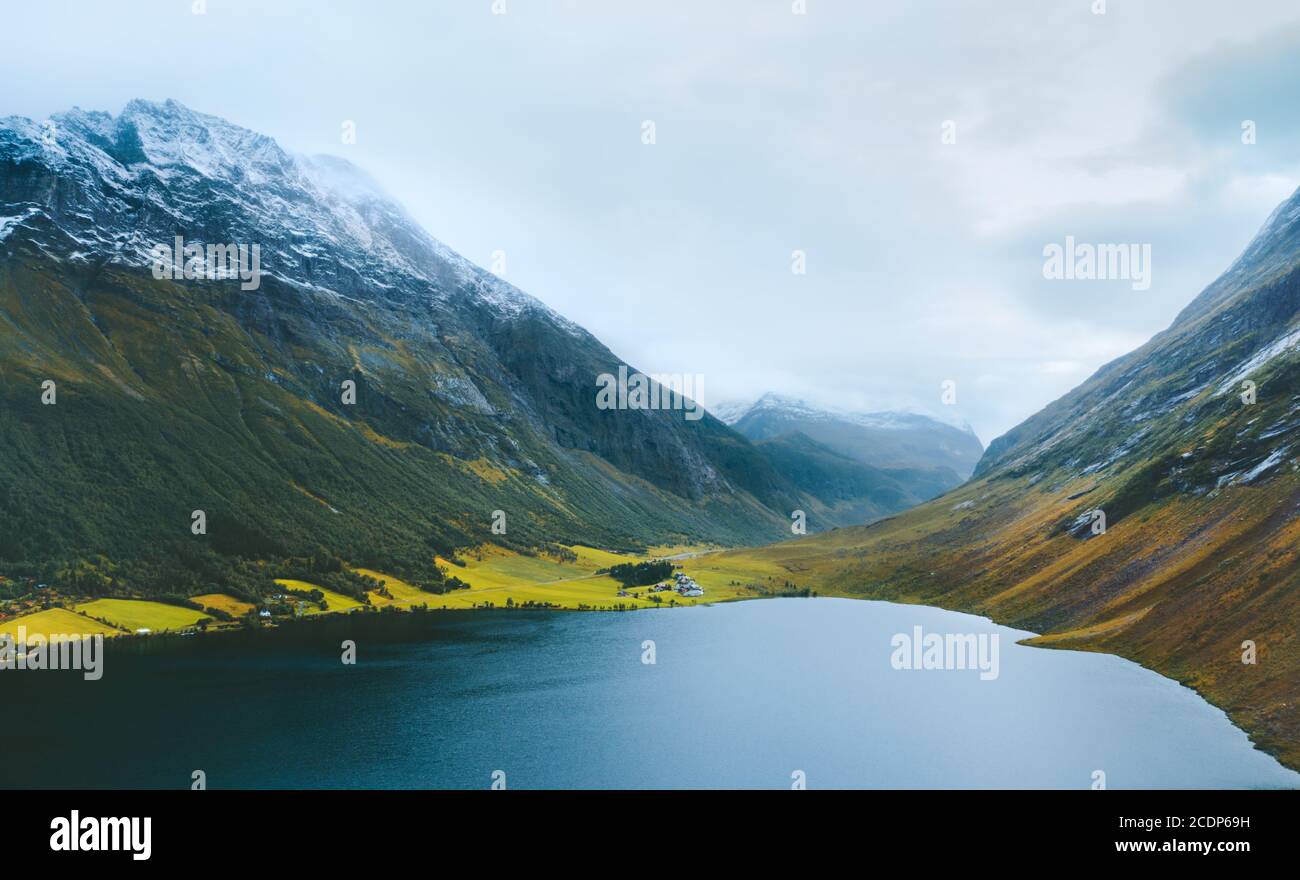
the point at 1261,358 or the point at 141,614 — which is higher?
the point at 1261,358

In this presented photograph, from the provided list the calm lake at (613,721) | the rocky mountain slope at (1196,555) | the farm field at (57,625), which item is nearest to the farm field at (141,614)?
the farm field at (57,625)

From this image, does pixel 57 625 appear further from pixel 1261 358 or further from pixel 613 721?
pixel 1261 358

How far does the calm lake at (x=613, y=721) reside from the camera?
72.1 m

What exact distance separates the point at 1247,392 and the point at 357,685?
171 meters

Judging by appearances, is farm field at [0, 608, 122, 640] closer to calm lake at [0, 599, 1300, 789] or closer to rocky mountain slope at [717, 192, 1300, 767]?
calm lake at [0, 599, 1300, 789]

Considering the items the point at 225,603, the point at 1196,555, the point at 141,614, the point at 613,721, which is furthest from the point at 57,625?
the point at 1196,555

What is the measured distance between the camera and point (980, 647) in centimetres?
12119

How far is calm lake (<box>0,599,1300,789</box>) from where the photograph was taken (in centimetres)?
7212

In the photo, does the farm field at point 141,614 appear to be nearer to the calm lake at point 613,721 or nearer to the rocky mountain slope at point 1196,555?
the calm lake at point 613,721

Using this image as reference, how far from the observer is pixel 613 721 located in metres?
92.9

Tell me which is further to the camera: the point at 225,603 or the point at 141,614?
the point at 225,603
